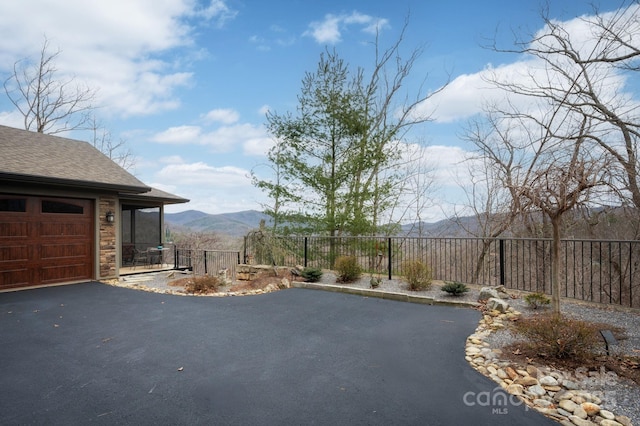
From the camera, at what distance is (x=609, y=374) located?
2.94m

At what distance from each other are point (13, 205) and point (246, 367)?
7.64 metres

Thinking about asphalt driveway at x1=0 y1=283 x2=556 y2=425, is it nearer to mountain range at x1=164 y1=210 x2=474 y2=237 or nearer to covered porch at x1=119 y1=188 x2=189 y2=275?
mountain range at x1=164 y1=210 x2=474 y2=237

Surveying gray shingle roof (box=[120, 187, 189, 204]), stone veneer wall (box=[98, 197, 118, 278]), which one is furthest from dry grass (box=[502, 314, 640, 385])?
gray shingle roof (box=[120, 187, 189, 204])

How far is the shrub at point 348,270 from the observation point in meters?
7.53

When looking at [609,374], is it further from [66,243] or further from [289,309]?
[66,243]

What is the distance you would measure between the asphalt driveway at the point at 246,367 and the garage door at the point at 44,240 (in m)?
2.35

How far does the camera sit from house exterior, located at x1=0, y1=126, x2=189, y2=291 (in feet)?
24.0

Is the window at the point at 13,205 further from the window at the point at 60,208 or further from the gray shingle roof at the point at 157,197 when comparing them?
the gray shingle roof at the point at 157,197

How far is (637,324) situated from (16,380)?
23.3ft

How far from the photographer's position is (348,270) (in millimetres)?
7527

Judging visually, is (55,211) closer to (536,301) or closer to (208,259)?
(208,259)

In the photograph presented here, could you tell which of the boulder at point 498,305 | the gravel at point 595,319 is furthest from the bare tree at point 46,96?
the boulder at point 498,305

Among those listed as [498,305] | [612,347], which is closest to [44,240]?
[498,305]

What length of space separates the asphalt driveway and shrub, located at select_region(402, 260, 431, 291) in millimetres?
988
